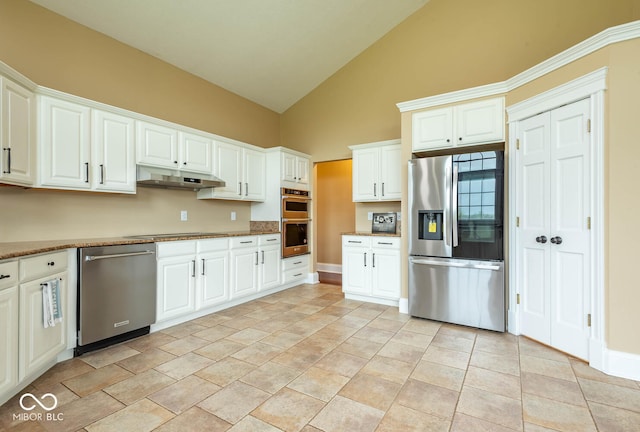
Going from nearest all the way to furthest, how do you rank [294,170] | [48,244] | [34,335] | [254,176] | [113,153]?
[34,335], [48,244], [113,153], [254,176], [294,170]

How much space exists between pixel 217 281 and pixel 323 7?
3.77 meters

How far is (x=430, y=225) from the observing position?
352 centimetres

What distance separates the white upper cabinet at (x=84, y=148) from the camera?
8.77ft

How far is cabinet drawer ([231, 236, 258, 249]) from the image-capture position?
13.2 ft

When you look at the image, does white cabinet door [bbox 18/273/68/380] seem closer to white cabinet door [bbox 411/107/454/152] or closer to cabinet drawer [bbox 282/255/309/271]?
cabinet drawer [bbox 282/255/309/271]

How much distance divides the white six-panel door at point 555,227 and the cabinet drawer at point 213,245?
3.34 metres

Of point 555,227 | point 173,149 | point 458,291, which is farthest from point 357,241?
point 173,149

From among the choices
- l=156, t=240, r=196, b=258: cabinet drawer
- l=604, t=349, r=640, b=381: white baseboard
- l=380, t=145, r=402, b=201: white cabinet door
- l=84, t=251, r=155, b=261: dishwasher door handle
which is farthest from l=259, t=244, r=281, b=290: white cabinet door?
l=604, t=349, r=640, b=381: white baseboard

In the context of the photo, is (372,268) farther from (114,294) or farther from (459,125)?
(114,294)

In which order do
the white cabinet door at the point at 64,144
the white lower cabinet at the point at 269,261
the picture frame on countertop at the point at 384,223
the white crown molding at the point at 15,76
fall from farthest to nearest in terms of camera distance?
the picture frame on countertop at the point at 384,223 → the white lower cabinet at the point at 269,261 → the white cabinet door at the point at 64,144 → the white crown molding at the point at 15,76

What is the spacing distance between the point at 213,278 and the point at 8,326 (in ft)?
6.30

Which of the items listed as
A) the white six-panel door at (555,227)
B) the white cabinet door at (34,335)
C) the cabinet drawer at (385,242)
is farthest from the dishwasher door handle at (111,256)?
the white six-panel door at (555,227)

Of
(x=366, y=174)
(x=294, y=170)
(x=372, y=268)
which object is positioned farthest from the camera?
(x=294, y=170)

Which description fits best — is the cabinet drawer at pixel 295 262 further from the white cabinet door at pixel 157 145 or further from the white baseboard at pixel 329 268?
the white cabinet door at pixel 157 145
